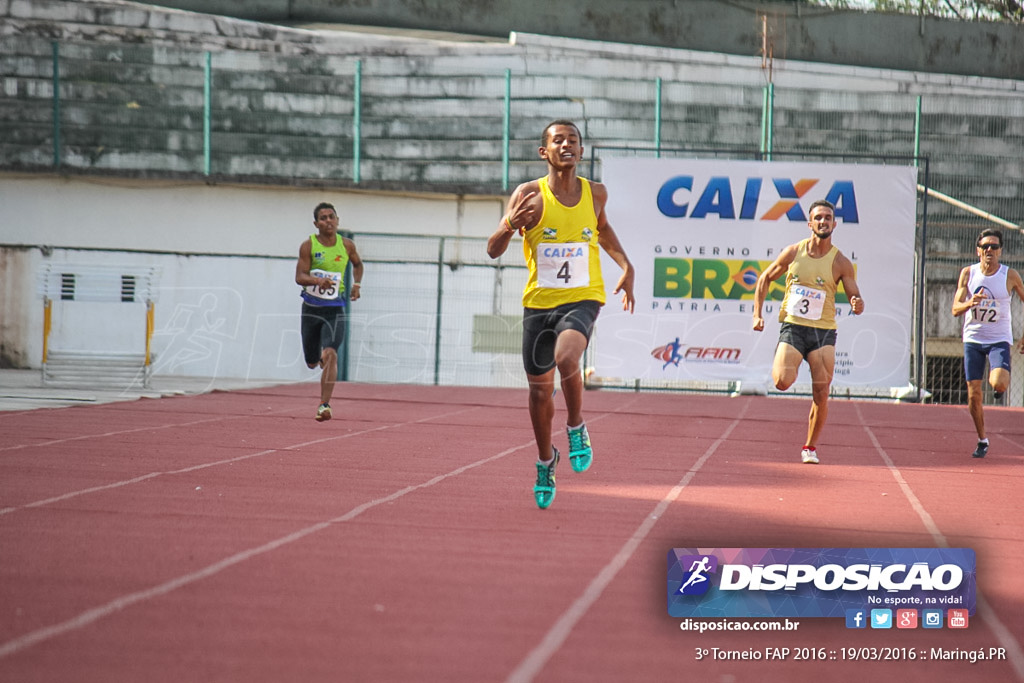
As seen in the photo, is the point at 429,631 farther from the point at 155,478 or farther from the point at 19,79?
the point at 19,79

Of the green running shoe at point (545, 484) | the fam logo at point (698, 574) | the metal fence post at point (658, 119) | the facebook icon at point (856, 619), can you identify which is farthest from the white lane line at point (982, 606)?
the metal fence post at point (658, 119)

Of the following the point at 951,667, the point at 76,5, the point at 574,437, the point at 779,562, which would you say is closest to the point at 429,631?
the point at 779,562

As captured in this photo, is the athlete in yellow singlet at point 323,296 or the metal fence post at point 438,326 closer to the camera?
the athlete in yellow singlet at point 323,296

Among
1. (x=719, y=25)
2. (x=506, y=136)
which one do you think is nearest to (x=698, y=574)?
(x=506, y=136)

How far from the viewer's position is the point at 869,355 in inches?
694

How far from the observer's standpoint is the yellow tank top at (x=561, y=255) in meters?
6.67

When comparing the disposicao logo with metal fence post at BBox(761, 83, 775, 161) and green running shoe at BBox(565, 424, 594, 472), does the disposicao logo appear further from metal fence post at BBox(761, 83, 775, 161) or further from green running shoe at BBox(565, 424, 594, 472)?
metal fence post at BBox(761, 83, 775, 161)

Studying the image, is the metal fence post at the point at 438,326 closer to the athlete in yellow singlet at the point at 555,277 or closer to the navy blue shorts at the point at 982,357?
the navy blue shorts at the point at 982,357

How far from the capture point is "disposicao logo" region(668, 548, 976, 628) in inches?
158

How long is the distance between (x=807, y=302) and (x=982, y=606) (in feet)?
18.8

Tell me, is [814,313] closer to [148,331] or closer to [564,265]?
[564,265]

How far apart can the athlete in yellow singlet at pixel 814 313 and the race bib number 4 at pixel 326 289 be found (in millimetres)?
4200

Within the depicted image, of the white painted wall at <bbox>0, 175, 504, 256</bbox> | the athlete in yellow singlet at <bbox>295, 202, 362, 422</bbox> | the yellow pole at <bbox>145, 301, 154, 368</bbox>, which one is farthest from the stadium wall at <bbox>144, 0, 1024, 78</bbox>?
the athlete in yellow singlet at <bbox>295, 202, 362, 422</bbox>

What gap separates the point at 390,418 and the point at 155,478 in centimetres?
572
